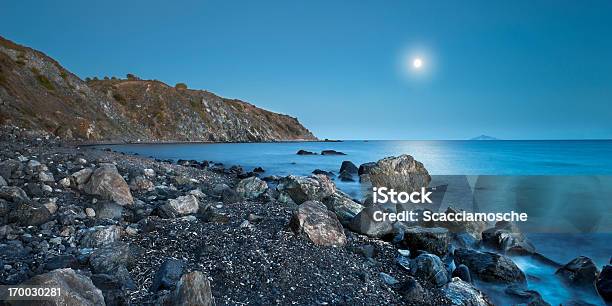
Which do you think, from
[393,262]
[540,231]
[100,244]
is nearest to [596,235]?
[540,231]

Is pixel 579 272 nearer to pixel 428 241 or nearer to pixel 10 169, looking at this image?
pixel 428 241

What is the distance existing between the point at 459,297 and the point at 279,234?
4.17 metres

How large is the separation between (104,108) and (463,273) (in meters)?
88.4

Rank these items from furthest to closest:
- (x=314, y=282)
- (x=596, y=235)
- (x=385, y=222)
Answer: (x=596, y=235), (x=385, y=222), (x=314, y=282)

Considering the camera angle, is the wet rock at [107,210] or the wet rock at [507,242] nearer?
the wet rock at [107,210]

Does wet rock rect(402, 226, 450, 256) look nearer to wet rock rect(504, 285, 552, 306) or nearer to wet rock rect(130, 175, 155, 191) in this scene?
wet rock rect(504, 285, 552, 306)

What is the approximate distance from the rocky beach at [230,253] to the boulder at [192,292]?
14 millimetres

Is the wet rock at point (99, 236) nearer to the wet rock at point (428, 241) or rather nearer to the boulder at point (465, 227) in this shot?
the wet rock at point (428, 241)

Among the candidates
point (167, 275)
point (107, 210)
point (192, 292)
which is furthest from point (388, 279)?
point (107, 210)

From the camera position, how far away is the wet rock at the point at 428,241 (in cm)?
946

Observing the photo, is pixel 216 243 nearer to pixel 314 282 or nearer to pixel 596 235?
pixel 314 282

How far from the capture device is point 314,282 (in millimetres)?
6371

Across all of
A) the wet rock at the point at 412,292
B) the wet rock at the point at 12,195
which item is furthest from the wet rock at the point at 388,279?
the wet rock at the point at 12,195

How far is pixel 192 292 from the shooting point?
466 centimetres
